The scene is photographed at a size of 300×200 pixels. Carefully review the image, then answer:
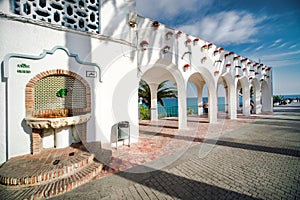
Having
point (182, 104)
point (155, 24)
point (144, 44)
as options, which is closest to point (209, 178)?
point (182, 104)

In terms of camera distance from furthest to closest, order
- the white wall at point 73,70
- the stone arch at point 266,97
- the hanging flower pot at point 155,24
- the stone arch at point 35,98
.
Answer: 1. the stone arch at point 266,97
2. the hanging flower pot at point 155,24
3. the stone arch at point 35,98
4. the white wall at point 73,70

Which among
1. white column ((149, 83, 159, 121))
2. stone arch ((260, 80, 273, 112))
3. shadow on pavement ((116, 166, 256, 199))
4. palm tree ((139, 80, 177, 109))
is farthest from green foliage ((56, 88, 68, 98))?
stone arch ((260, 80, 273, 112))

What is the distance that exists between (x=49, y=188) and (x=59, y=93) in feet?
8.96

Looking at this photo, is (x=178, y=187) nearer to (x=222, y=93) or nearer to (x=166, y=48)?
(x=166, y=48)

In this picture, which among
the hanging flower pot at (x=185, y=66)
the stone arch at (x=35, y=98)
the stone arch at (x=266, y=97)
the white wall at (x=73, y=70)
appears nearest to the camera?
the white wall at (x=73, y=70)

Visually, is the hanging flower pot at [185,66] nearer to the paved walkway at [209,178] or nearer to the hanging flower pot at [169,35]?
the hanging flower pot at [169,35]

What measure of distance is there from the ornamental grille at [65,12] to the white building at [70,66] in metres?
0.02

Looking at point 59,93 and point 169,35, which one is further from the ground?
point 169,35

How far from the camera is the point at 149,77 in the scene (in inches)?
413

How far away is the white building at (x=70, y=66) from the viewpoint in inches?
146

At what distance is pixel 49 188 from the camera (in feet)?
9.03

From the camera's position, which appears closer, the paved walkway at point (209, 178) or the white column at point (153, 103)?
the paved walkway at point (209, 178)

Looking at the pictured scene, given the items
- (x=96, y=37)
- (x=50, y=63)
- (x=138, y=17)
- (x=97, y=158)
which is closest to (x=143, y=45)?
(x=138, y=17)

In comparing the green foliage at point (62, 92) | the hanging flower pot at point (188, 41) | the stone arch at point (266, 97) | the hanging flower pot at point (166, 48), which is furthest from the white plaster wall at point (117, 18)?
the stone arch at point (266, 97)
